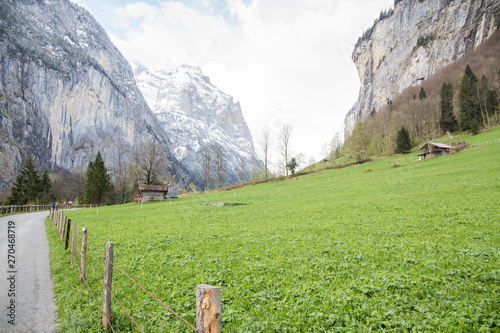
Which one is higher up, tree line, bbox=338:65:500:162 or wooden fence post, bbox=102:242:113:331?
tree line, bbox=338:65:500:162

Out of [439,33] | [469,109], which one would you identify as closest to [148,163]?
[469,109]

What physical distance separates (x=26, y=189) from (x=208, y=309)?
93372 millimetres

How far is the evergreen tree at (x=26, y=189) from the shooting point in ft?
222

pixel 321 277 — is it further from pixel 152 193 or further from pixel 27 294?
pixel 152 193

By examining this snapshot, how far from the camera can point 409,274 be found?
7484 millimetres

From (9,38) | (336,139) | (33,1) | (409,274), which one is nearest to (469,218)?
(409,274)

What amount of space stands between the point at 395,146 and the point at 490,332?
96148mm

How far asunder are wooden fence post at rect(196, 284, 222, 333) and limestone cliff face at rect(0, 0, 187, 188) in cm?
14228

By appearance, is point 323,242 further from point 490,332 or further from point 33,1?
point 33,1

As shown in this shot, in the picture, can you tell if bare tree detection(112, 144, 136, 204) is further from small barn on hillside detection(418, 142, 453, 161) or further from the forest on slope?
small barn on hillside detection(418, 142, 453, 161)

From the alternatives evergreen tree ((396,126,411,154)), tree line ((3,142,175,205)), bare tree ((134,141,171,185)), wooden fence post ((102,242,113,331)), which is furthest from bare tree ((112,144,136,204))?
evergreen tree ((396,126,411,154))

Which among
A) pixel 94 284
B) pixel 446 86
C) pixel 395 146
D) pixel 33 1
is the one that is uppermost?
pixel 33 1

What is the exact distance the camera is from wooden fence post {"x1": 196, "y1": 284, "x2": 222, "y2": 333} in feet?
8.90

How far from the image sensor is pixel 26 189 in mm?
69875
